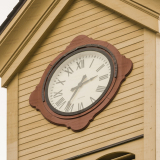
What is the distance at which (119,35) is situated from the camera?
19672mm

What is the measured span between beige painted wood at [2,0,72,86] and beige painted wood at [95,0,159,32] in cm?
101

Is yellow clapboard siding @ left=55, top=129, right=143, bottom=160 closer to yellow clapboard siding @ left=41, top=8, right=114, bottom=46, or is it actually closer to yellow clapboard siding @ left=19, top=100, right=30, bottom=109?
yellow clapboard siding @ left=19, top=100, right=30, bottom=109

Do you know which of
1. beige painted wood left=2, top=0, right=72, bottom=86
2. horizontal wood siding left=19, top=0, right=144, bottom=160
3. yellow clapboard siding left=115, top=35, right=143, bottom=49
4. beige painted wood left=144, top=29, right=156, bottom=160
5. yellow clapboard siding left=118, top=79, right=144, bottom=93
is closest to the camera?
beige painted wood left=144, top=29, right=156, bottom=160

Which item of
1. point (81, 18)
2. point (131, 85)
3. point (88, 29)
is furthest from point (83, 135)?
point (81, 18)

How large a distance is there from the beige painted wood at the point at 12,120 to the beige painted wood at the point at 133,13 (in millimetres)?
2507

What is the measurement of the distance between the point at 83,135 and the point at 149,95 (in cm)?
148

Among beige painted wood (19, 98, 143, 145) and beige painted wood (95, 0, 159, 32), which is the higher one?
beige painted wood (95, 0, 159, 32)

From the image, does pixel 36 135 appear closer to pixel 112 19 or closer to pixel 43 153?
pixel 43 153

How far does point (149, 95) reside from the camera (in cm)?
1858

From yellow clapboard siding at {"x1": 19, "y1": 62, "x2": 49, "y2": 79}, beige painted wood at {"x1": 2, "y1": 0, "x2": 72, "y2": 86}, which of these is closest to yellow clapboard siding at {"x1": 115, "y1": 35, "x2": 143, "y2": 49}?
yellow clapboard siding at {"x1": 19, "y1": 62, "x2": 49, "y2": 79}

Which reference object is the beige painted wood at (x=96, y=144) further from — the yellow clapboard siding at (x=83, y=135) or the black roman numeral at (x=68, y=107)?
the black roman numeral at (x=68, y=107)

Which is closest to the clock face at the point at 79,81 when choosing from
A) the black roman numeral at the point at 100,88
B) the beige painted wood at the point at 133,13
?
the black roman numeral at the point at 100,88

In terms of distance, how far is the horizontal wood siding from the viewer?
18719 millimetres

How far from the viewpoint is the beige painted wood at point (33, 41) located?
20734 mm
